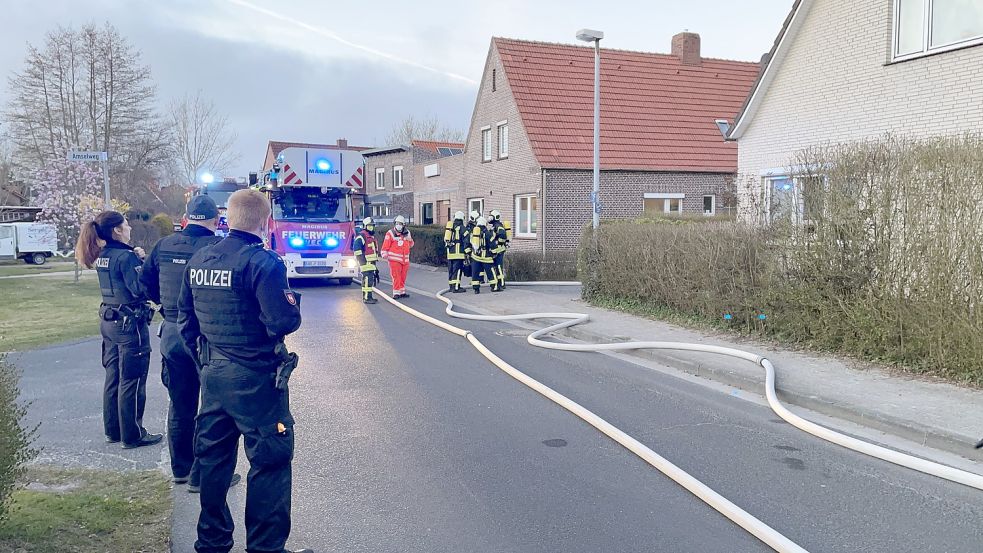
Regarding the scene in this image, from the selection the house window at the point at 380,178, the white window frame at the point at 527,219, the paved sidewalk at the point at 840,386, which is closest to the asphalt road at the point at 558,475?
the paved sidewalk at the point at 840,386

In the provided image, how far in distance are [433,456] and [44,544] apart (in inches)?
105

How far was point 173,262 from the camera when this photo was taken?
16.6 ft

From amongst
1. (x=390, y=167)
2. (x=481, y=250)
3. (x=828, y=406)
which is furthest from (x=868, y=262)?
(x=390, y=167)

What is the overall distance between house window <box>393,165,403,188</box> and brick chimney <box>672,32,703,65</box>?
2033 cm

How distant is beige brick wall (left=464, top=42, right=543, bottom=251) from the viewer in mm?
24391

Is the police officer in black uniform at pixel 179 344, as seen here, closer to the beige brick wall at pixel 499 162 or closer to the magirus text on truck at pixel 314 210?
the magirus text on truck at pixel 314 210

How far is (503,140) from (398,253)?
1163 cm

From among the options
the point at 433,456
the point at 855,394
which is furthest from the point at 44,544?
the point at 855,394

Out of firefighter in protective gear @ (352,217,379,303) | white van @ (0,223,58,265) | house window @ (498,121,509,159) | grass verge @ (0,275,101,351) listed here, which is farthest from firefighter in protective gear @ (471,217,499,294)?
white van @ (0,223,58,265)

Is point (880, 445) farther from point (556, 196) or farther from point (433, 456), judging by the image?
point (556, 196)

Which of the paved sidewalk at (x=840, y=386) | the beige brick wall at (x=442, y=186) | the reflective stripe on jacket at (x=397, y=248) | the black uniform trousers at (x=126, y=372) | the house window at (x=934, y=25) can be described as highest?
the house window at (x=934, y=25)

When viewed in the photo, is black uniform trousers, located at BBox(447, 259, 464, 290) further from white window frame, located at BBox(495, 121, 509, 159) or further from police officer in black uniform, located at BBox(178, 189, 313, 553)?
police officer in black uniform, located at BBox(178, 189, 313, 553)

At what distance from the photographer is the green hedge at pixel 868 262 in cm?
734

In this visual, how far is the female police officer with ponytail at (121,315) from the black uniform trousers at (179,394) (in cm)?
86
